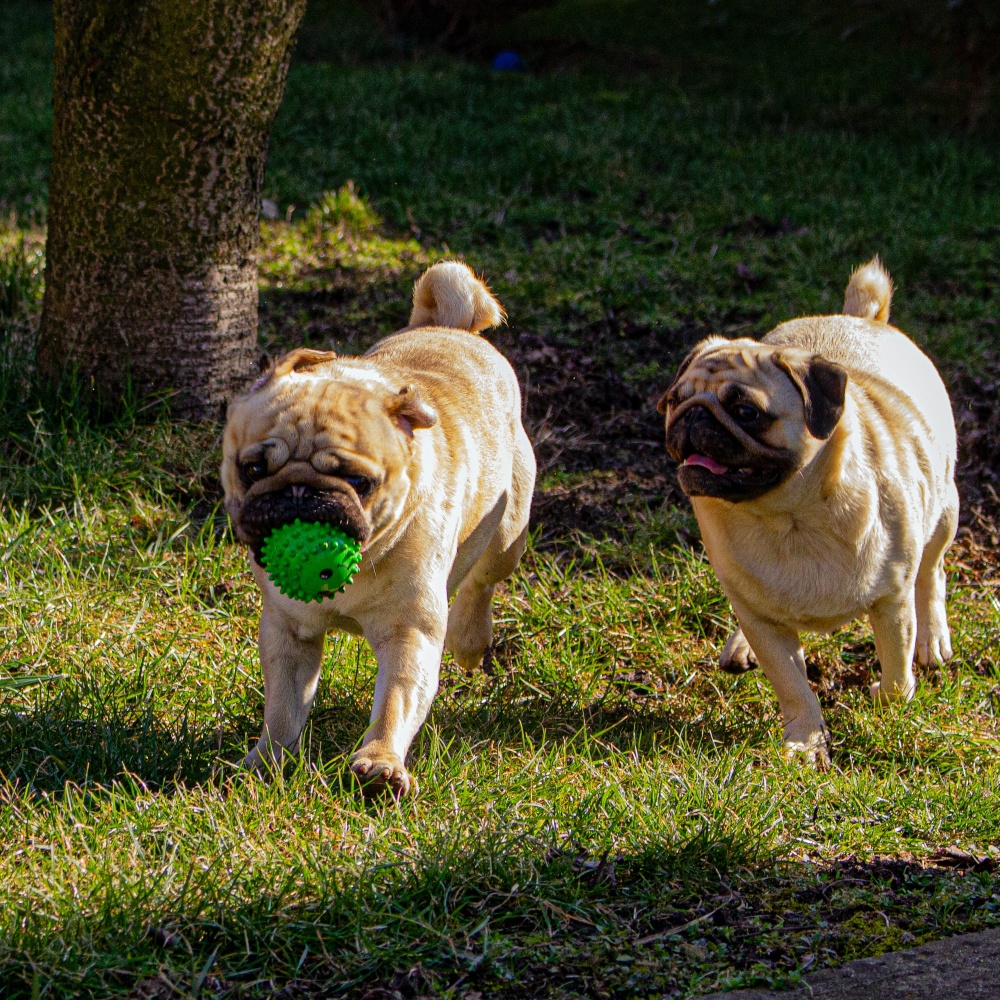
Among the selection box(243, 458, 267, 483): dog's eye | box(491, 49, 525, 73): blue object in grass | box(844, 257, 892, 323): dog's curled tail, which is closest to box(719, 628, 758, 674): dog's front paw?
box(844, 257, 892, 323): dog's curled tail

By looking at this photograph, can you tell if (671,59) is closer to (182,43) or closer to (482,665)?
(182,43)

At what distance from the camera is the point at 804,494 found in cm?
418

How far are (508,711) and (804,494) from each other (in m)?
1.30

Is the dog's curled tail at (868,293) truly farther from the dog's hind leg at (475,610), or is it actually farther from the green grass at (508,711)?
the dog's hind leg at (475,610)

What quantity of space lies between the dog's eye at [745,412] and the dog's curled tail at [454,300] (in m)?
1.47

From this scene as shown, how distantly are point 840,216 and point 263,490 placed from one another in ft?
22.4

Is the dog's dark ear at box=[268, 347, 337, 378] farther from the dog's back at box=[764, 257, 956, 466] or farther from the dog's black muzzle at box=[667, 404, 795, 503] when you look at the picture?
the dog's back at box=[764, 257, 956, 466]

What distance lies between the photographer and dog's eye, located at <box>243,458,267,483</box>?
354 centimetres

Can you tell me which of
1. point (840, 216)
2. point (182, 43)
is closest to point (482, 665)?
point (182, 43)

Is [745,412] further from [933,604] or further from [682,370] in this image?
[933,604]

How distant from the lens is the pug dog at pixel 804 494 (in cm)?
404

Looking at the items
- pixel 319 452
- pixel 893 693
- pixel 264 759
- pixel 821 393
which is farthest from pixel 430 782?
pixel 893 693

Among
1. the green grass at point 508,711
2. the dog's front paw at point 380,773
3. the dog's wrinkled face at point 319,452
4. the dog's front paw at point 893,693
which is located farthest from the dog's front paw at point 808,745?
the dog's wrinkled face at point 319,452

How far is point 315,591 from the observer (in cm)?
340
